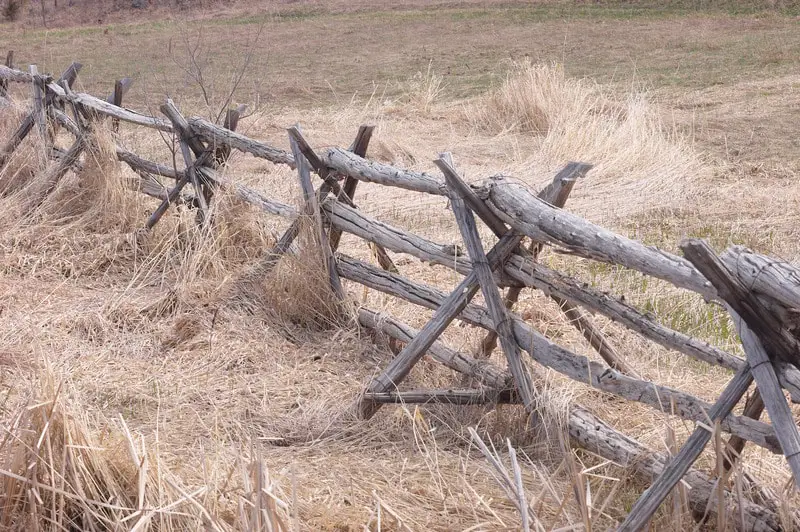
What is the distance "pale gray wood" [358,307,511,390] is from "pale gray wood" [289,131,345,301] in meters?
0.19

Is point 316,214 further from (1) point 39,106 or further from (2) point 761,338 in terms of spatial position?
(1) point 39,106

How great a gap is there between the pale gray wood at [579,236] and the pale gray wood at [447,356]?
2.08ft

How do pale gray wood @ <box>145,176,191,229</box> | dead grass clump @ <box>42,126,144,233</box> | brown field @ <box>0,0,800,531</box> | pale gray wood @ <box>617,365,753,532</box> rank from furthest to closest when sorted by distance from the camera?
dead grass clump @ <box>42,126,144,233</box> < pale gray wood @ <box>145,176,191,229</box> < brown field @ <box>0,0,800,531</box> < pale gray wood @ <box>617,365,753,532</box>

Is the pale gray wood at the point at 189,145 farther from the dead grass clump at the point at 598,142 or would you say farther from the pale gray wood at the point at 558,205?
the dead grass clump at the point at 598,142

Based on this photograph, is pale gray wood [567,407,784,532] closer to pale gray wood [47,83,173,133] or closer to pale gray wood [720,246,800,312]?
pale gray wood [720,246,800,312]

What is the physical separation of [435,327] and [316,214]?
1.14 meters

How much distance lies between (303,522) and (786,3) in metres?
18.6

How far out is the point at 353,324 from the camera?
15.0 ft

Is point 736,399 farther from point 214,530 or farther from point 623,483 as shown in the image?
point 214,530

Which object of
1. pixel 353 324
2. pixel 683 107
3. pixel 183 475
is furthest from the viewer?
pixel 683 107

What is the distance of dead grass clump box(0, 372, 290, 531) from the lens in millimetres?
2686

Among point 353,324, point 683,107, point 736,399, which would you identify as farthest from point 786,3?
point 736,399

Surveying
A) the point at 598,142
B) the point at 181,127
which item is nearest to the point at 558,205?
the point at 181,127

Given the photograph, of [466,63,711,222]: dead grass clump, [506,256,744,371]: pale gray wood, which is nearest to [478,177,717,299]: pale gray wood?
[506,256,744,371]: pale gray wood
